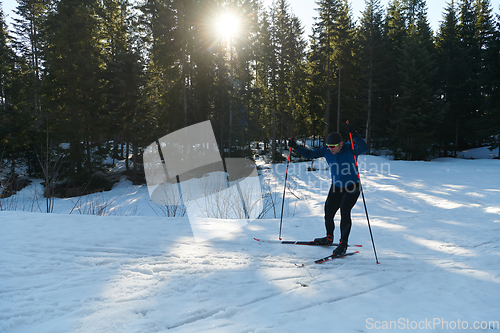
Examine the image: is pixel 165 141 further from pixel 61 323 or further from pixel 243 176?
pixel 61 323

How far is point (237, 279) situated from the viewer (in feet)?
11.0

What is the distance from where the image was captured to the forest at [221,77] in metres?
18.6

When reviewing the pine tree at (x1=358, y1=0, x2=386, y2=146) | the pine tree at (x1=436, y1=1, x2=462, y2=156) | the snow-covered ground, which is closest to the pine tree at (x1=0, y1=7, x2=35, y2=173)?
the snow-covered ground

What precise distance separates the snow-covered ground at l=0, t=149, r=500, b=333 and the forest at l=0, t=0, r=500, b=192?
37.1 feet

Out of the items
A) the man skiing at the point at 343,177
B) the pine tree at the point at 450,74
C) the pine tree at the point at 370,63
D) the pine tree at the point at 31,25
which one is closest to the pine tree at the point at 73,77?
the pine tree at the point at 31,25

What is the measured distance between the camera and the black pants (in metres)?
4.18

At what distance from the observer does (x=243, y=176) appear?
2288 cm

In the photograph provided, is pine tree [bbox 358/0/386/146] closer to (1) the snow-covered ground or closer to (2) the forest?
(2) the forest

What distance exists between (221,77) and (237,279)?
73.3 ft

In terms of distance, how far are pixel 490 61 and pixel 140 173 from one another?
30.9 meters

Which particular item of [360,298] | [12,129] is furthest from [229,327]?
[12,129]

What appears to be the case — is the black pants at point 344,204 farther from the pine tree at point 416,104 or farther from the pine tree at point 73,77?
the pine tree at point 416,104

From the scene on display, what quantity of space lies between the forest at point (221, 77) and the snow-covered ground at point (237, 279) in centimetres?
1132

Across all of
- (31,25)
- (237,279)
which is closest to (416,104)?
(237,279)
